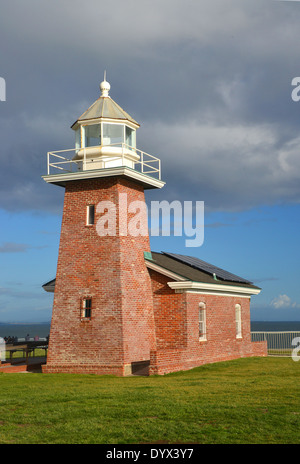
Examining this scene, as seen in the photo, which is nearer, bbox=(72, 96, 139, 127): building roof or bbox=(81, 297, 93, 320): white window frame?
bbox=(81, 297, 93, 320): white window frame

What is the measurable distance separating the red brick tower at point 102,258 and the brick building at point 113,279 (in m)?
0.04

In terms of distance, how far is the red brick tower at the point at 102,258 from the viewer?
18.6 metres

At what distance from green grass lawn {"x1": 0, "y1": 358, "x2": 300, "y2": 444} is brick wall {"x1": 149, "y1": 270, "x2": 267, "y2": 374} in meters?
1.86

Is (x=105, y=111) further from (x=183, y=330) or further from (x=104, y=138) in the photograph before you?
(x=183, y=330)

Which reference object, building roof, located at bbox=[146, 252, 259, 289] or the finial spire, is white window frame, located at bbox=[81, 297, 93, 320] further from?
the finial spire

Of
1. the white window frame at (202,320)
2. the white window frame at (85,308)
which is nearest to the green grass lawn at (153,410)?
the white window frame at (85,308)

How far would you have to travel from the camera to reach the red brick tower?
61.1ft

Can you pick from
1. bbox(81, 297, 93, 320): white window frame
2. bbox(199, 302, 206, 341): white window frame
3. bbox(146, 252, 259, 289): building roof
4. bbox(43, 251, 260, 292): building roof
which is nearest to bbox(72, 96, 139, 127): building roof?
bbox(43, 251, 260, 292): building roof

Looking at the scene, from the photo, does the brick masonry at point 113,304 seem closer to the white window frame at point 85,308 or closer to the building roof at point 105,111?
the white window frame at point 85,308

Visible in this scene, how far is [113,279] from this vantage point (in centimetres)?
1873

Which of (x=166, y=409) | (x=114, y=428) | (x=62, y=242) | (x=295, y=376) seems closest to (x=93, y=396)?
(x=166, y=409)
